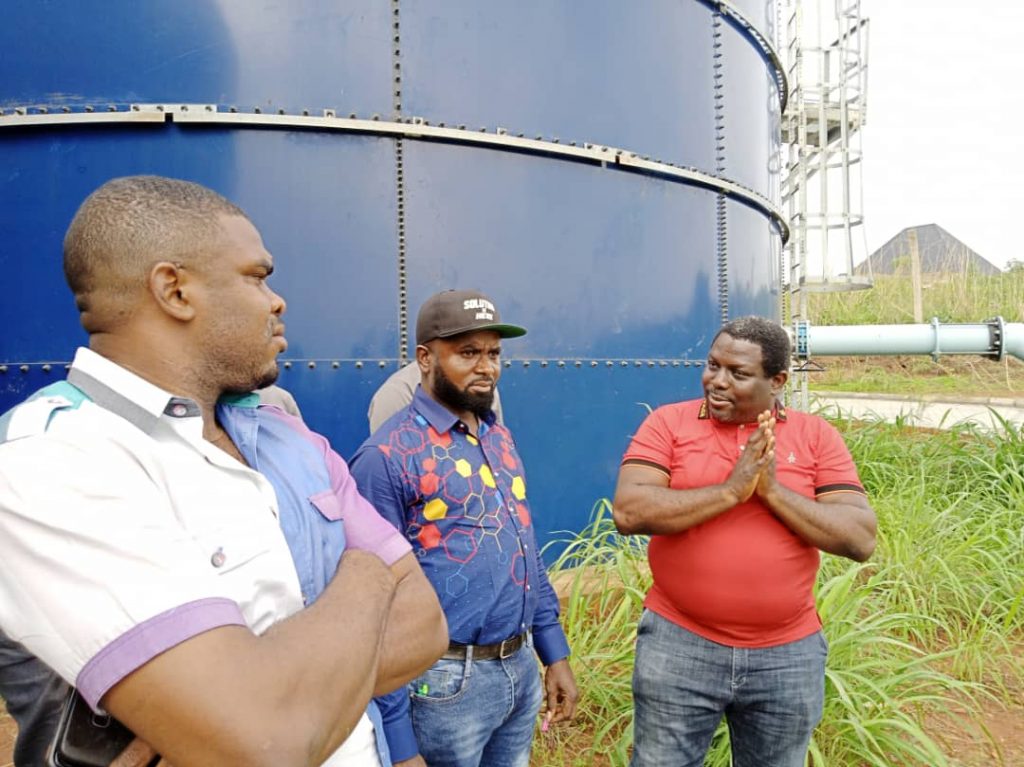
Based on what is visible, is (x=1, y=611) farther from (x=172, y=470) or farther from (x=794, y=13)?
(x=794, y=13)

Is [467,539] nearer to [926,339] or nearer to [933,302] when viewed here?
[926,339]

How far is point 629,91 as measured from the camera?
428 cm

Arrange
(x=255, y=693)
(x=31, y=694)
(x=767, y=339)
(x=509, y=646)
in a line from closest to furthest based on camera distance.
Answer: (x=255, y=693), (x=31, y=694), (x=509, y=646), (x=767, y=339)

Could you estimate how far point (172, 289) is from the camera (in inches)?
47.5

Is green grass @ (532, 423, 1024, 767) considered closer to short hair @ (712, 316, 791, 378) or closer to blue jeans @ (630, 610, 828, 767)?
blue jeans @ (630, 610, 828, 767)

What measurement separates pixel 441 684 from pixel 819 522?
1164 millimetres

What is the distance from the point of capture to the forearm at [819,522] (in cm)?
218

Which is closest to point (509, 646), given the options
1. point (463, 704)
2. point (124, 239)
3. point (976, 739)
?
point (463, 704)

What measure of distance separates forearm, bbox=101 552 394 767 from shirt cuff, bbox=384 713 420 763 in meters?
0.63

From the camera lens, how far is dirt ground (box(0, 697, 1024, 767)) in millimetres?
3014

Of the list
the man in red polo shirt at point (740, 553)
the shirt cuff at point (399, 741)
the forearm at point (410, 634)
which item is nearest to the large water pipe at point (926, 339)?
the man in red polo shirt at point (740, 553)

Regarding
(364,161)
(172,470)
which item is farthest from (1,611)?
(364,161)

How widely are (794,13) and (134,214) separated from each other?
923 cm

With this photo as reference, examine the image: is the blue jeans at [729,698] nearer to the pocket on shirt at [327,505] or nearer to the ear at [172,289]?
the pocket on shirt at [327,505]
